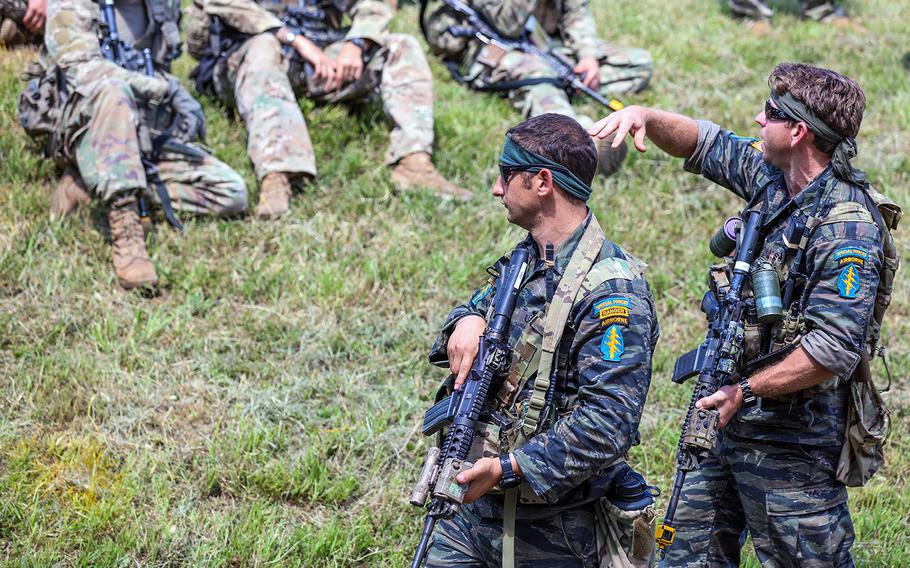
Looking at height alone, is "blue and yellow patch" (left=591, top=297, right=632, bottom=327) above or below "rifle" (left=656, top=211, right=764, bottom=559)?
above

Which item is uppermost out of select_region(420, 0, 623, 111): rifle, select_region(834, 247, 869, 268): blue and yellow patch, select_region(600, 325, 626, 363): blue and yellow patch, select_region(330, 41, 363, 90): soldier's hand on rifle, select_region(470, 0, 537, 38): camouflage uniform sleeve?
select_region(600, 325, 626, 363): blue and yellow patch

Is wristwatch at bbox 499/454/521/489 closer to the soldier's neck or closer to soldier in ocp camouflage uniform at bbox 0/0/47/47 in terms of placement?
the soldier's neck

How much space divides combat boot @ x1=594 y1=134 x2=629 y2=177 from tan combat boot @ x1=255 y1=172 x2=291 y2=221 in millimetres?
2285

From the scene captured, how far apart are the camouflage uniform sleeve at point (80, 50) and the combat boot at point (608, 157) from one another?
122 inches

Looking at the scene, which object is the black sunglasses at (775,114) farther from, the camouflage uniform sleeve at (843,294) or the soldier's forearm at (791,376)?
the soldier's forearm at (791,376)

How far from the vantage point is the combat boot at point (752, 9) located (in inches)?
423

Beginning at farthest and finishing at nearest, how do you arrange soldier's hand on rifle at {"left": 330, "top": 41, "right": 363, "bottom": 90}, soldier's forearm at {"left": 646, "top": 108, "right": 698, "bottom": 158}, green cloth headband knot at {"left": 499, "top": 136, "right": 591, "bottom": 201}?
soldier's hand on rifle at {"left": 330, "top": 41, "right": 363, "bottom": 90} → soldier's forearm at {"left": 646, "top": 108, "right": 698, "bottom": 158} → green cloth headband knot at {"left": 499, "top": 136, "right": 591, "bottom": 201}

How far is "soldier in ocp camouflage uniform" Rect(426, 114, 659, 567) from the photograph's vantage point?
2.90 metres

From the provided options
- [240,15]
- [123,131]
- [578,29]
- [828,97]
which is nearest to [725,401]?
[828,97]

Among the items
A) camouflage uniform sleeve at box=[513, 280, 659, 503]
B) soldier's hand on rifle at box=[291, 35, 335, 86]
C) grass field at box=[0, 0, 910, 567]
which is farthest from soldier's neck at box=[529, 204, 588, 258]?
soldier's hand on rifle at box=[291, 35, 335, 86]

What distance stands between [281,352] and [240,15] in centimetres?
293

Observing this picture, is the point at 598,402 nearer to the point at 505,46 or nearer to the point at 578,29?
the point at 505,46

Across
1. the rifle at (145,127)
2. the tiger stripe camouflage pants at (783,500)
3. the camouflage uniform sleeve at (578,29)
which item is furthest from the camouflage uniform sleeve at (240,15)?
the tiger stripe camouflage pants at (783,500)

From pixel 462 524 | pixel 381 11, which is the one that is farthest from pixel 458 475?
pixel 381 11
